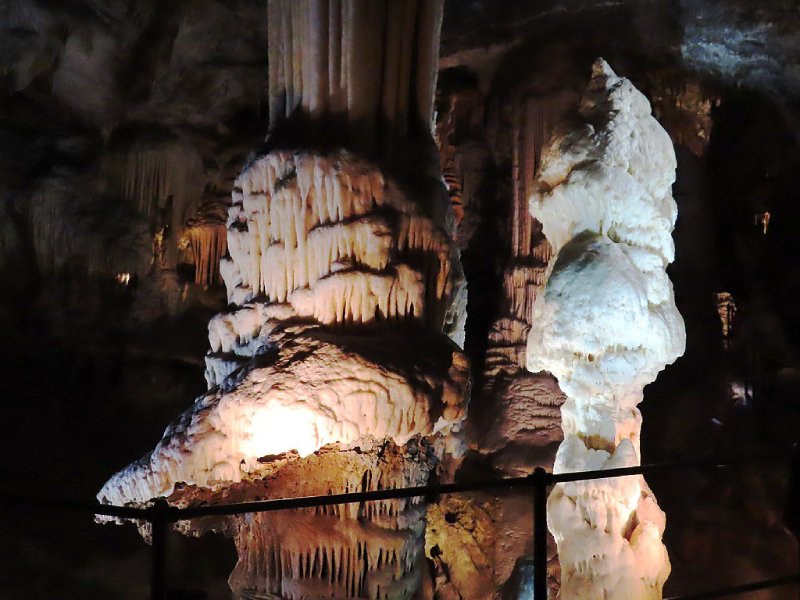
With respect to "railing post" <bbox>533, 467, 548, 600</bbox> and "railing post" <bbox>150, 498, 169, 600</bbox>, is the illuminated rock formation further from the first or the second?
"railing post" <bbox>150, 498, 169, 600</bbox>

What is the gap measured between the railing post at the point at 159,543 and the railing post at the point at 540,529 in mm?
940

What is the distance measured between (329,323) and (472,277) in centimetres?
487

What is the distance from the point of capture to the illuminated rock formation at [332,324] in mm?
3133

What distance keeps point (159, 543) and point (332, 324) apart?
1.96 metres

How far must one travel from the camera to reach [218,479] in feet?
10.1

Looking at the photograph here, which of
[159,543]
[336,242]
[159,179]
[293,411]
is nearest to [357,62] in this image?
[336,242]

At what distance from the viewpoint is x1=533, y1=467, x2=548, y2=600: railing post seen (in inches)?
75.5

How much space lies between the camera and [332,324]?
338 centimetres

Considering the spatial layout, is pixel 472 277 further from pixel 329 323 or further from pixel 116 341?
pixel 329 323

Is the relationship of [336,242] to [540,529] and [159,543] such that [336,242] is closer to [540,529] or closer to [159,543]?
[540,529]

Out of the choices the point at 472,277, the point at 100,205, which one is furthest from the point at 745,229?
the point at 100,205

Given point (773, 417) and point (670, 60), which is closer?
point (670, 60)

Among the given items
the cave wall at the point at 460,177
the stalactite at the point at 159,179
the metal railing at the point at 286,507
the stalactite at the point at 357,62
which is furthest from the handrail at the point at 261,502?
the stalactite at the point at 159,179

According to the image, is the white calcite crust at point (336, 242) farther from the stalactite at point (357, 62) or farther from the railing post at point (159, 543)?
the railing post at point (159, 543)
